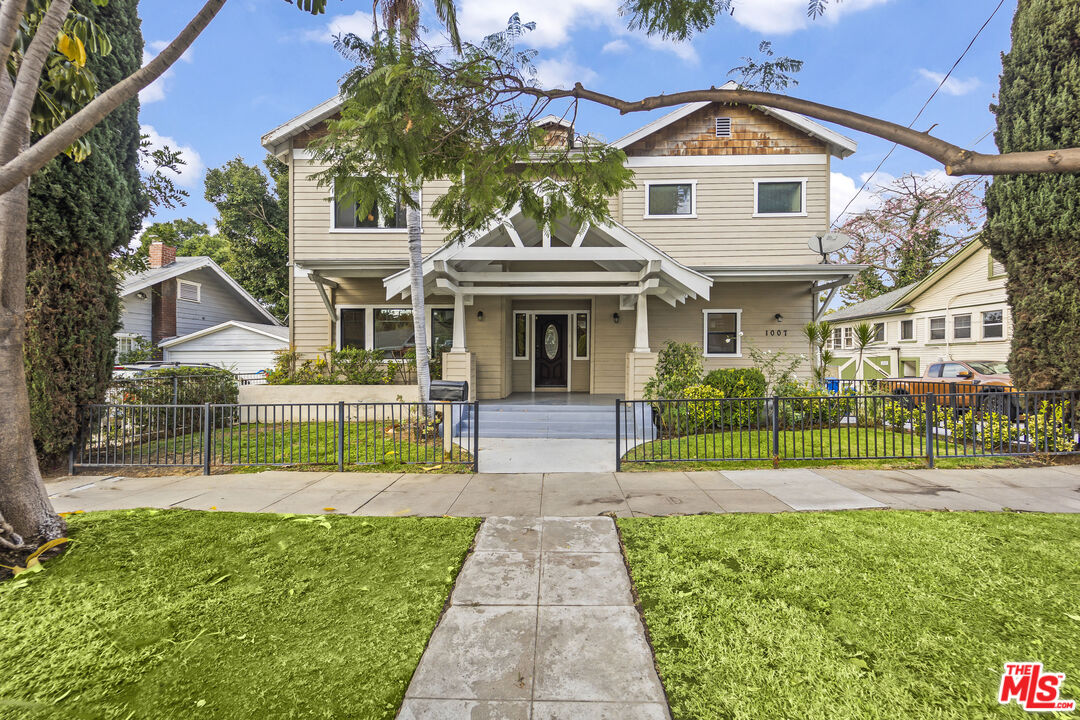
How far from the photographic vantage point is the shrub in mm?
9523

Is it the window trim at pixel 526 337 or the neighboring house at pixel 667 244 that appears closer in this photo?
the neighboring house at pixel 667 244

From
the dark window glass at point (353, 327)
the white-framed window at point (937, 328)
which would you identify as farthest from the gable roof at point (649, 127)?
the white-framed window at point (937, 328)

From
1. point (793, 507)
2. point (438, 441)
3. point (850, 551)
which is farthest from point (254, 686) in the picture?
point (438, 441)

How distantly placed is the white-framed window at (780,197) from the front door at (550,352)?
6.37 m

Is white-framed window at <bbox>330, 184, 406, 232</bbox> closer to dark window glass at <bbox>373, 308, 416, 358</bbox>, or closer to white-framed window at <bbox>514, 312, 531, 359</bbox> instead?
dark window glass at <bbox>373, 308, 416, 358</bbox>

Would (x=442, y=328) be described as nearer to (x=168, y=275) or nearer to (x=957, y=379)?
(x=168, y=275)

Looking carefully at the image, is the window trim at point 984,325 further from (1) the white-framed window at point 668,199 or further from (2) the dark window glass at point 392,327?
(2) the dark window glass at point 392,327

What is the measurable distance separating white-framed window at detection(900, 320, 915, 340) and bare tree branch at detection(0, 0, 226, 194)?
26106 mm

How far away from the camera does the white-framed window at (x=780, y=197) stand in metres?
12.3

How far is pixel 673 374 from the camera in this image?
32.3 ft

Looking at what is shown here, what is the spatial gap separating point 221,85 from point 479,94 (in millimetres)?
15197

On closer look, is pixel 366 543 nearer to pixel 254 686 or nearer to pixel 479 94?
pixel 254 686

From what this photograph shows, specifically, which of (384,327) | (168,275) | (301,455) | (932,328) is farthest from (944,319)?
(168,275)

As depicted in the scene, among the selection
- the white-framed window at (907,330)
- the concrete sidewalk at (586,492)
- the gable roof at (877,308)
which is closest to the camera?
the concrete sidewalk at (586,492)
